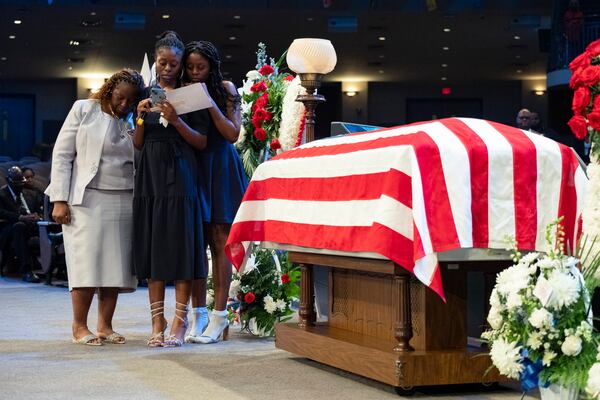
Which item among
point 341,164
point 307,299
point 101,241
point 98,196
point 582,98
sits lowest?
point 307,299

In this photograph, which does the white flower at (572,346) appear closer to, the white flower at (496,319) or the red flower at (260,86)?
the white flower at (496,319)

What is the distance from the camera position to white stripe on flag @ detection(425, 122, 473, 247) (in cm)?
358

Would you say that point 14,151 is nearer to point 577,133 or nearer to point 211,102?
point 211,102

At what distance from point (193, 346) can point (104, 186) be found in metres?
0.91

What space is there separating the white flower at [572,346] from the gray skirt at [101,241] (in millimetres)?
2919

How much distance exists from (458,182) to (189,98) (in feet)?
5.76

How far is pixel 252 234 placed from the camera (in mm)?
4645

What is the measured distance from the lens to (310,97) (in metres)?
5.46

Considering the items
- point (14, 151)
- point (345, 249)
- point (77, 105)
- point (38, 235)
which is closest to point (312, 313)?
point (345, 249)

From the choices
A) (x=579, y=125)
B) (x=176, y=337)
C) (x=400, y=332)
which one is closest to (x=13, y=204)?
(x=176, y=337)

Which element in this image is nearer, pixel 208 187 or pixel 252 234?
pixel 252 234

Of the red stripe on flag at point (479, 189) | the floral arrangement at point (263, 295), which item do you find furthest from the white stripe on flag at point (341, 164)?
the floral arrangement at point (263, 295)

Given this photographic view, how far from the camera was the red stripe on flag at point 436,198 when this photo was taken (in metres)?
3.54

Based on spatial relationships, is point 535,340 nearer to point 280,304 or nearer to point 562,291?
point 562,291
